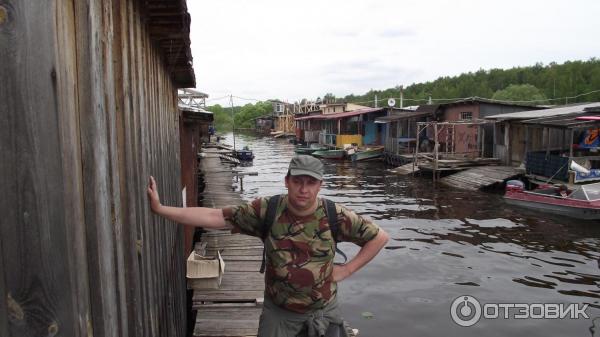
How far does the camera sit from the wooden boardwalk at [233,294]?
19.5ft

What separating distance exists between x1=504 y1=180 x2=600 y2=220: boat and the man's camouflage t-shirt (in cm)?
1613

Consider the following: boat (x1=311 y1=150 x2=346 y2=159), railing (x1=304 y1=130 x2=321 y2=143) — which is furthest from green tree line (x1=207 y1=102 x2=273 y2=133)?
boat (x1=311 y1=150 x2=346 y2=159)

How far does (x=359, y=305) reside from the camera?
33.1ft

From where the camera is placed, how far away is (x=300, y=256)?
120 inches

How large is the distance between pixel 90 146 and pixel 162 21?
288 cm

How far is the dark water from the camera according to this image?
9.24 metres

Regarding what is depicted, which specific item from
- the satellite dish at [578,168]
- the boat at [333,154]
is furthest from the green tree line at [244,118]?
the satellite dish at [578,168]

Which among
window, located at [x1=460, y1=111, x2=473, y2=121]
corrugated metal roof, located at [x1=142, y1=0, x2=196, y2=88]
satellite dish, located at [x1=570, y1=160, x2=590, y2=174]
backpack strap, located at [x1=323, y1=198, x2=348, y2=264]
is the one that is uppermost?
corrugated metal roof, located at [x1=142, y1=0, x2=196, y2=88]

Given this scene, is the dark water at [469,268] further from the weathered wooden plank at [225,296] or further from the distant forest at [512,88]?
the distant forest at [512,88]

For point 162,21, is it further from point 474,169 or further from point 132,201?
point 474,169

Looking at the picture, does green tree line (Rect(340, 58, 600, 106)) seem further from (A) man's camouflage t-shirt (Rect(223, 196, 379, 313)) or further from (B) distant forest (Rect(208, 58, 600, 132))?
(A) man's camouflage t-shirt (Rect(223, 196, 379, 313))

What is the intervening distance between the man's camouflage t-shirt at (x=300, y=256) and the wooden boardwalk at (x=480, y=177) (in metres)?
21.2

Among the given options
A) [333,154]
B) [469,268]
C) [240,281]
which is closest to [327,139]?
[333,154]

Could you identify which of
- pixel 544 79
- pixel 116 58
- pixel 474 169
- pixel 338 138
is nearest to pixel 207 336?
pixel 116 58
